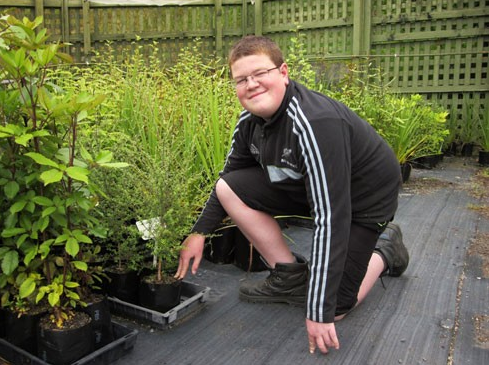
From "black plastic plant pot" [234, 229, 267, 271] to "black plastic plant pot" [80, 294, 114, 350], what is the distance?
987mm

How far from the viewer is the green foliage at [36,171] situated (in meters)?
1.35

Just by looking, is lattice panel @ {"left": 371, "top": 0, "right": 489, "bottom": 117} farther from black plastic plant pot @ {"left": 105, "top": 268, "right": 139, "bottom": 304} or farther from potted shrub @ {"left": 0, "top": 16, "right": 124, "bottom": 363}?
potted shrub @ {"left": 0, "top": 16, "right": 124, "bottom": 363}

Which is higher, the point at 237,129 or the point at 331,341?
the point at 237,129

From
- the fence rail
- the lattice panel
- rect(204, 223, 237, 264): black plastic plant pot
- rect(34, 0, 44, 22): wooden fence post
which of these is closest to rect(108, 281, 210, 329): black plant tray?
rect(204, 223, 237, 264): black plastic plant pot

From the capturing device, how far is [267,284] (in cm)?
222

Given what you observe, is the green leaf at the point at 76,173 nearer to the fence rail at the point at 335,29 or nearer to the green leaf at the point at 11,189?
the green leaf at the point at 11,189

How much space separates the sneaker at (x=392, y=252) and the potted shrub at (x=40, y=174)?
141cm

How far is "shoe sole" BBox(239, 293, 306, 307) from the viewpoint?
216cm

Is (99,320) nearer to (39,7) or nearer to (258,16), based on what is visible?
(258,16)

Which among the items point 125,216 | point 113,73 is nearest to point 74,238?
point 125,216

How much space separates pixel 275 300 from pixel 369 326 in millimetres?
443

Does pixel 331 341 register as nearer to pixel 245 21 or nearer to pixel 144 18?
pixel 245 21

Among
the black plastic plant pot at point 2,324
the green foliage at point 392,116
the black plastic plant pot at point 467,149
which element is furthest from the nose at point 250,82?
the black plastic plant pot at point 467,149

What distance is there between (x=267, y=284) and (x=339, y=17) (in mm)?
6990
